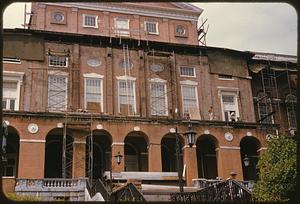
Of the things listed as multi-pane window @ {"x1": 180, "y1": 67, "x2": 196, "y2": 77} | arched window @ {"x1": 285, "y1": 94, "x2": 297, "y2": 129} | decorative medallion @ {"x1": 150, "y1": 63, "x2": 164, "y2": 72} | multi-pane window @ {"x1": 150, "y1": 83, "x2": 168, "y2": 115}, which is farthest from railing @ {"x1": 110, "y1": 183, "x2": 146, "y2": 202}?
arched window @ {"x1": 285, "y1": 94, "x2": 297, "y2": 129}

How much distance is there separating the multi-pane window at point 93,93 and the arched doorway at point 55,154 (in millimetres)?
3350

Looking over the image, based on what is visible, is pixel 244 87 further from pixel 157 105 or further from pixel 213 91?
pixel 157 105

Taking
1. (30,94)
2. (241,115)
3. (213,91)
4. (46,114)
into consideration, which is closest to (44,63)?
(30,94)

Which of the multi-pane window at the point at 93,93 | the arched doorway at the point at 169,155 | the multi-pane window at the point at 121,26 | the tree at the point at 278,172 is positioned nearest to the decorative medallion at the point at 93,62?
the multi-pane window at the point at 93,93

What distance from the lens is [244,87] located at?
121ft

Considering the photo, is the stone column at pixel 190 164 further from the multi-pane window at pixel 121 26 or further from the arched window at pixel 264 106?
the multi-pane window at pixel 121 26

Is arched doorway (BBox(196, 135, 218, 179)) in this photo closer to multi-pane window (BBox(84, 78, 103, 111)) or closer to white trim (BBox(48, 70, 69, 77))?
multi-pane window (BBox(84, 78, 103, 111))

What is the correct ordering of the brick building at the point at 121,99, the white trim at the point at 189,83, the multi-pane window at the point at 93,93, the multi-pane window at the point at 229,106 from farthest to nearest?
the multi-pane window at the point at 229,106
the white trim at the point at 189,83
the multi-pane window at the point at 93,93
the brick building at the point at 121,99

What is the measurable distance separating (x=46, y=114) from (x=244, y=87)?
16684 mm

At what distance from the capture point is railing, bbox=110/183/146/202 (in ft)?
52.3

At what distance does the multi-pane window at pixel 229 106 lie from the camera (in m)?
35.3

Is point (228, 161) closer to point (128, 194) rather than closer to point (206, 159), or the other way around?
point (206, 159)

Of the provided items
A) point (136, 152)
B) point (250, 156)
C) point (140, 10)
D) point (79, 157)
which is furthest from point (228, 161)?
point (140, 10)

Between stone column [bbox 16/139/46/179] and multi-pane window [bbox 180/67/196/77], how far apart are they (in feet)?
42.8
